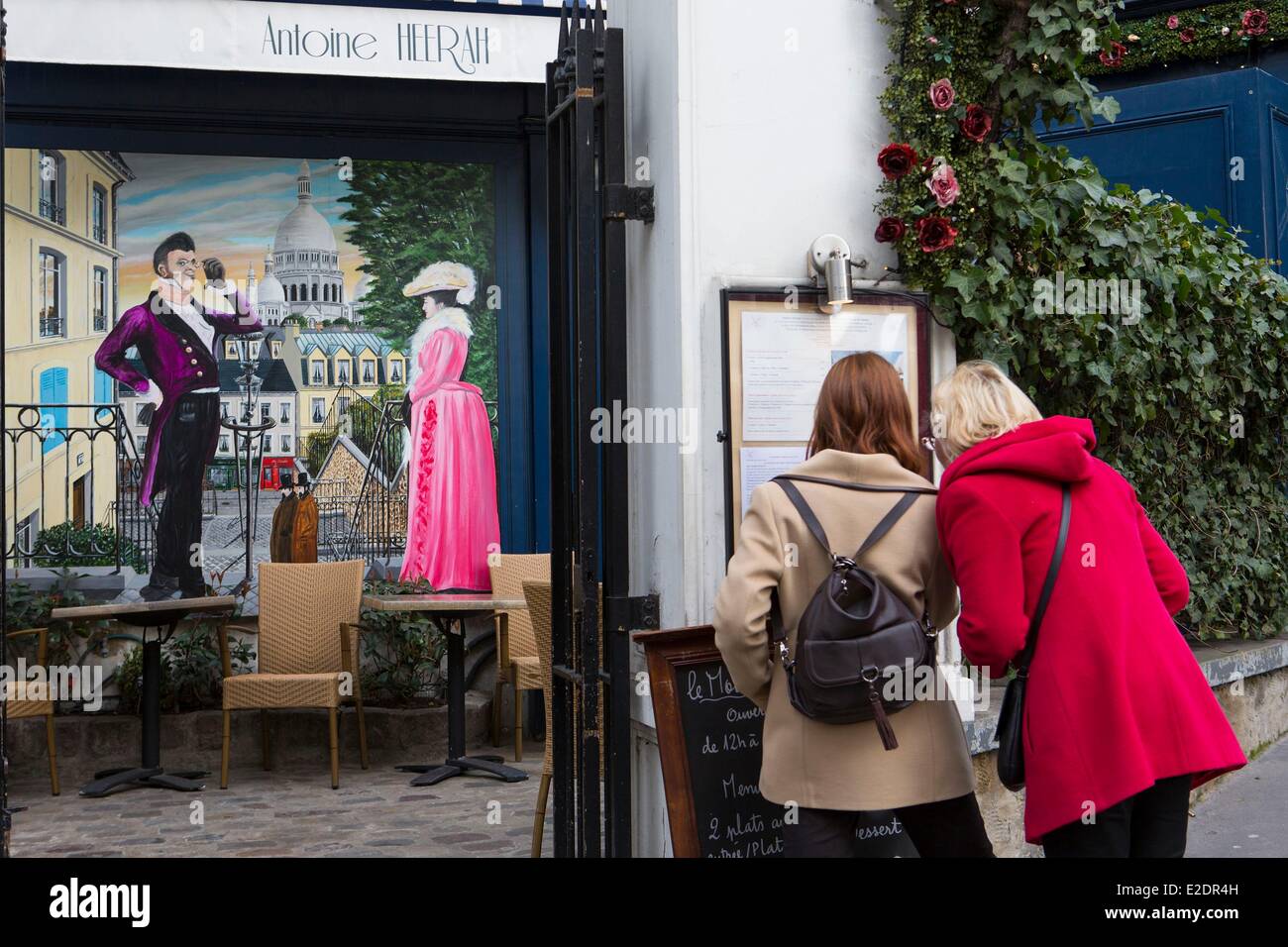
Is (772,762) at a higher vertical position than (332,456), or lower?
lower

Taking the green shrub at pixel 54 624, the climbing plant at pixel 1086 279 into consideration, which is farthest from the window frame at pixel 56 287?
the climbing plant at pixel 1086 279

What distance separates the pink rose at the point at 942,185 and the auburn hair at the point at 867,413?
1252 millimetres

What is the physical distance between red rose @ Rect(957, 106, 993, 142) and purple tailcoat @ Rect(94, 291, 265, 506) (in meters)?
5.35

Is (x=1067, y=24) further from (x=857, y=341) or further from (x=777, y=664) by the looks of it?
(x=777, y=664)

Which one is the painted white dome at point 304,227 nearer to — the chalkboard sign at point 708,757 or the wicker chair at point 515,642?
the wicker chair at point 515,642

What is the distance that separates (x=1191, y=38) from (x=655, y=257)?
7.95 m

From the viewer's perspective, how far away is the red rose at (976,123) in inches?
173

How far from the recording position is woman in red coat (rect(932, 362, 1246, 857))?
2.94 m

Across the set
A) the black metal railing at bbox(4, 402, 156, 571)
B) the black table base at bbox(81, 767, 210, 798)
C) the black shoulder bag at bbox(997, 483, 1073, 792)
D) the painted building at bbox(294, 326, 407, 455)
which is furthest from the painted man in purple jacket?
the black shoulder bag at bbox(997, 483, 1073, 792)

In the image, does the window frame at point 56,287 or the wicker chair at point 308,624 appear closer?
the wicker chair at point 308,624

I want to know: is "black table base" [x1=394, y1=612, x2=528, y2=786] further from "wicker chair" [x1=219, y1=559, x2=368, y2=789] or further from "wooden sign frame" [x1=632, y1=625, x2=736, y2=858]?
"wooden sign frame" [x1=632, y1=625, x2=736, y2=858]

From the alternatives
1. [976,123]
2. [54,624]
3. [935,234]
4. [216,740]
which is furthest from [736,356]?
[54,624]

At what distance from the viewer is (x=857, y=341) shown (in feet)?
14.1

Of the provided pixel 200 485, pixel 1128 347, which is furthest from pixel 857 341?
pixel 200 485
